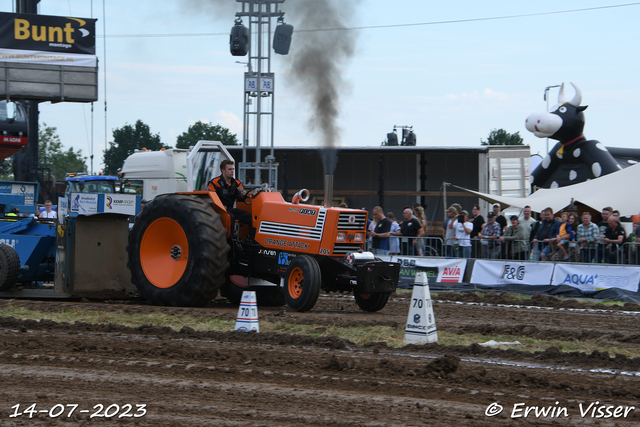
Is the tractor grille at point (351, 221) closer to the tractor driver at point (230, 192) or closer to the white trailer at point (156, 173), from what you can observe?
the tractor driver at point (230, 192)

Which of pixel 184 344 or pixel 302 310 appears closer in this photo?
pixel 184 344

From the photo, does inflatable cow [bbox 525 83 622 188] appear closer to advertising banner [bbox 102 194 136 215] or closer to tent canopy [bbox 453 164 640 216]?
tent canopy [bbox 453 164 640 216]

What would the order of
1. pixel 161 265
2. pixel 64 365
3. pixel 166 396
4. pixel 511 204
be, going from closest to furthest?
pixel 166 396
pixel 64 365
pixel 161 265
pixel 511 204

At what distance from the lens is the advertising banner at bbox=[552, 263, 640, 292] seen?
1250cm

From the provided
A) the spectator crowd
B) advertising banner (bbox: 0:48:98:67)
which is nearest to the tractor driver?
the spectator crowd

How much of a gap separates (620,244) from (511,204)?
15.0 feet

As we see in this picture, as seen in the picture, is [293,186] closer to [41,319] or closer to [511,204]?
[511,204]

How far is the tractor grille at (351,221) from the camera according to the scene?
9.55m

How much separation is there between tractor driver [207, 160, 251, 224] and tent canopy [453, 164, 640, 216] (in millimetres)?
8052

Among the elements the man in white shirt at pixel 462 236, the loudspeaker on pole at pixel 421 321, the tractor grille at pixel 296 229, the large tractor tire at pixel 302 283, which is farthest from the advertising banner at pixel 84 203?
the man in white shirt at pixel 462 236

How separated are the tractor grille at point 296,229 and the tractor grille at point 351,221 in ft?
0.77

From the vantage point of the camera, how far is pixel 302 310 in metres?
9.40

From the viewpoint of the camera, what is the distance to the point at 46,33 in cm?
2312

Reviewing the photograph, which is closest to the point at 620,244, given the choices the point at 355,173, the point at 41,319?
the point at 41,319
